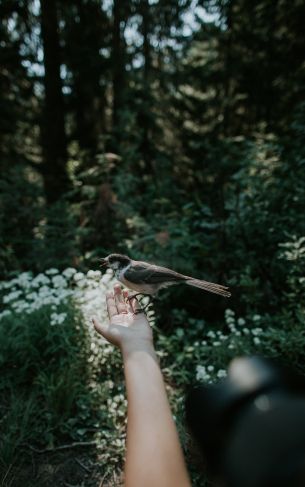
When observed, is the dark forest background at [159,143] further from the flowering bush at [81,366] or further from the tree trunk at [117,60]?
the flowering bush at [81,366]

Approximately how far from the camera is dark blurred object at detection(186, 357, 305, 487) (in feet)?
2.56

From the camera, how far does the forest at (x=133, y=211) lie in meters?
3.83

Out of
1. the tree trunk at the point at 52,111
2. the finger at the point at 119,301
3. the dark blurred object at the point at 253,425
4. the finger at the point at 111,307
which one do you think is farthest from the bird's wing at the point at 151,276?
the tree trunk at the point at 52,111

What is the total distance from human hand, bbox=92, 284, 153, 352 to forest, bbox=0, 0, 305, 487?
0.67 metres

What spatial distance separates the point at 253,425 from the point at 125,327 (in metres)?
1.35

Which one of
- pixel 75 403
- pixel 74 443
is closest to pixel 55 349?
pixel 75 403

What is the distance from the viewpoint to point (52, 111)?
32.0 feet

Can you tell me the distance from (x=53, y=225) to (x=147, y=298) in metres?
2.84

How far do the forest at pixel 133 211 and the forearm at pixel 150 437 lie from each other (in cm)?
207

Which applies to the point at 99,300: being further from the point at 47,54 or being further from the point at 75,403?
the point at 47,54

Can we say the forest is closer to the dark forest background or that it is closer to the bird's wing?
the dark forest background

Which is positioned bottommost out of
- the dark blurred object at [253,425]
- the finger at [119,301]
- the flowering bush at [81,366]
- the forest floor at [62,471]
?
the forest floor at [62,471]

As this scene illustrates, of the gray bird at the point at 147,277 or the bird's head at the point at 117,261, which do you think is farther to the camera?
the bird's head at the point at 117,261

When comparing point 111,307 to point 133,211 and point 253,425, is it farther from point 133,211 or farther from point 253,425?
point 133,211
